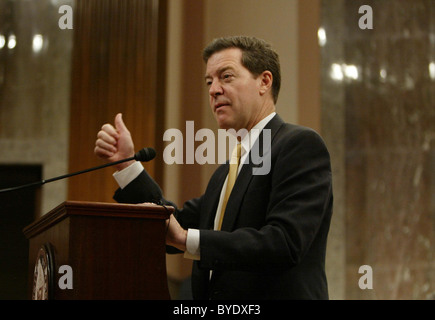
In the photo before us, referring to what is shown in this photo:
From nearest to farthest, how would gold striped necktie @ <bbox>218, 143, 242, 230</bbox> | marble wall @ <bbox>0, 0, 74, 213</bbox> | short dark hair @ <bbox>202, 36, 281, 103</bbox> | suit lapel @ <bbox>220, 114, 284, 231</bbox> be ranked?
1. suit lapel @ <bbox>220, 114, 284, 231</bbox>
2. gold striped necktie @ <bbox>218, 143, 242, 230</bbox>
3. short dark hair @ <bbox>202, 36, 281, 103</bbox>
4. marble wall @ <bbox>0, 0, 74, 213</bbox>

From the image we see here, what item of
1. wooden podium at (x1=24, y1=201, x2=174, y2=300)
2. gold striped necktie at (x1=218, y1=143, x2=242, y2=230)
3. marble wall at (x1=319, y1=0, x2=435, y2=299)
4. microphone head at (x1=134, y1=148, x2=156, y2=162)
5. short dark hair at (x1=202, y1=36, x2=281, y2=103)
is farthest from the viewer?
marble wall at (x1=319, y1=0, x2=435, y2=299)

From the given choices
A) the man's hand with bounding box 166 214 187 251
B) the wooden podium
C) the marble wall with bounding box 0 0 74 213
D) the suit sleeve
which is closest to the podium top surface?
the wooden podium

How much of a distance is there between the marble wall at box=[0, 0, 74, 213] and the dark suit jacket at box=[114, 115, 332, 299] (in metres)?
3.15

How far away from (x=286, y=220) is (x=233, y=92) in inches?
24.6

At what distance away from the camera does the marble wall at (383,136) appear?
→ 5137mm

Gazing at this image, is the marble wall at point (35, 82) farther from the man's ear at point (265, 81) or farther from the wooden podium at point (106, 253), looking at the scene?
the wooden podium at point (106, 253)

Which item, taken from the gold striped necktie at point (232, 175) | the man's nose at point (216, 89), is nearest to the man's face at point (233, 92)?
the man's nose at point (216, 89)

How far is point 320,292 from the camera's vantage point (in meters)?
1.91

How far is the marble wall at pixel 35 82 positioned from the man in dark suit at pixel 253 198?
2.79m

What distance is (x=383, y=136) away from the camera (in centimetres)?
528

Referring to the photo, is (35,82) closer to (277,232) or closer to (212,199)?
(212,199)

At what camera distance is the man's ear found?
2.27 metres

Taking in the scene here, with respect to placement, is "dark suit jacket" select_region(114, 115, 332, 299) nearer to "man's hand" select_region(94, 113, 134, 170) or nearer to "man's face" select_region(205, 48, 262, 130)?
"man's face" select_region(205, 48, 262, 130)

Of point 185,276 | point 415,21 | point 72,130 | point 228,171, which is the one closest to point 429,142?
point 415,21
